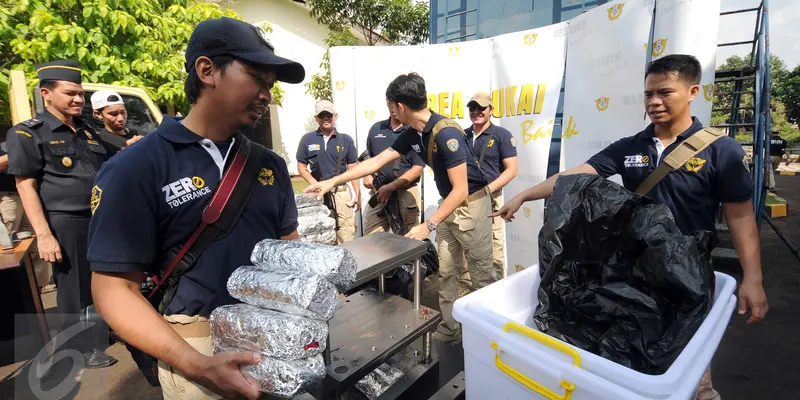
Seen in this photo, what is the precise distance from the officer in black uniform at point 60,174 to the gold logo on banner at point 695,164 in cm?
401

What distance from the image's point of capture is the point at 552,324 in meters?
1.28

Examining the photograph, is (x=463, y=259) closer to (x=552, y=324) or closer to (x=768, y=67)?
(x=552, y=324)

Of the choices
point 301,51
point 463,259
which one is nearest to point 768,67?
point 463,259

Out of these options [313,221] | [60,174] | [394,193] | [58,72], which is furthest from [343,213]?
[58,72]

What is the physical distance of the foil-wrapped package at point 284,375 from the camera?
942 mm

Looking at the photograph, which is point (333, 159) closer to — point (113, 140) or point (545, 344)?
point (113, 140)

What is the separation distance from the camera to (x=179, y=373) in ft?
3.78

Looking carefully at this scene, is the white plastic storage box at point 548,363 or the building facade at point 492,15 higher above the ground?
the building facade at point 492,15

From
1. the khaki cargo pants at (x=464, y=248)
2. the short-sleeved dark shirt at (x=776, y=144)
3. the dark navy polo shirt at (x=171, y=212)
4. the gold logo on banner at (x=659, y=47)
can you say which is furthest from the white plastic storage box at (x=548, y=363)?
the short-sleeved dark shirt at (x=776, y=144)

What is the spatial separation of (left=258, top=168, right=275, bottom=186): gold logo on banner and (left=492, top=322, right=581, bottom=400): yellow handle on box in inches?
37.4

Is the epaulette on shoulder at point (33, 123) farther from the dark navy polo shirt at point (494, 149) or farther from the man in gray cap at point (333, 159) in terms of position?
the dark navy polo shirt at point (494, 149)

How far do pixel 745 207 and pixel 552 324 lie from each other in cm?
125

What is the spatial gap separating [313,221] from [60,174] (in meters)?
1.98

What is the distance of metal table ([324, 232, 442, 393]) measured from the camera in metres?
1.41
